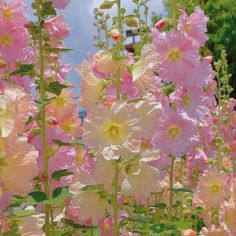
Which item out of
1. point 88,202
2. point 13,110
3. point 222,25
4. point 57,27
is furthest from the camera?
point 222,25

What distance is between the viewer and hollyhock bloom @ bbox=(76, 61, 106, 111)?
2.27m

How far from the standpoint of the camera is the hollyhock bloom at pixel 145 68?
2158mm

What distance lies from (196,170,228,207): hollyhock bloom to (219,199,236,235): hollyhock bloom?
51cm

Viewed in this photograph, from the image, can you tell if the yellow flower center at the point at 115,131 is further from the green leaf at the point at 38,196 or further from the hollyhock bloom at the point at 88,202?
the green leaf at the point at 38,196

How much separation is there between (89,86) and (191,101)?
2.66ft

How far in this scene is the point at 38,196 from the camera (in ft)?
7.38

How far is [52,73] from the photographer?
3145mm

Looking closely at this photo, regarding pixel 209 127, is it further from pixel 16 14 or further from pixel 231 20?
pixel 231 20

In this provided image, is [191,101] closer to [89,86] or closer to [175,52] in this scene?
[175,52]

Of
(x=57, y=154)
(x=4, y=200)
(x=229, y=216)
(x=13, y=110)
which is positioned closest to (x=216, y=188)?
(x=229, y=216)

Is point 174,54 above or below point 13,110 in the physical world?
above

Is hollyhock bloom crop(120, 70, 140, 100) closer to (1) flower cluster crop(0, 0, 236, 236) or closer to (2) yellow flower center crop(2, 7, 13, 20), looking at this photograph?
(1) flower cluster crop(0, 0, 236, 236)

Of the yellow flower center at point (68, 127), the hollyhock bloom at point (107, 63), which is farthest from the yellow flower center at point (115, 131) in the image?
the yellow flower center at point (68, 127)

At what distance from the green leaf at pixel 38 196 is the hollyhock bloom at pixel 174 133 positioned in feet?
2.39
